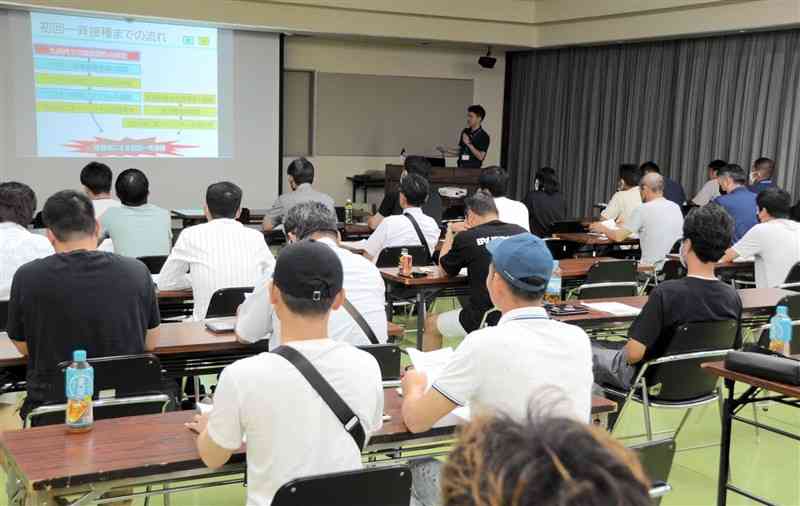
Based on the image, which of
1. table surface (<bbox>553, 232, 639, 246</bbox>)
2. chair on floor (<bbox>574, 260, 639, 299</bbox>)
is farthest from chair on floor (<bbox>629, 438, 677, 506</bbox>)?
table surface (<bbox>553, 232, 639, 246</bbox>)

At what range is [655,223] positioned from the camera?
680 cm

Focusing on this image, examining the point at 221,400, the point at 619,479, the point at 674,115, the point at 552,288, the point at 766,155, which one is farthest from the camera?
the point at 674,115

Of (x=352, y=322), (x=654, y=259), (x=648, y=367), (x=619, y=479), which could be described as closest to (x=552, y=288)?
(x=648, y=367)

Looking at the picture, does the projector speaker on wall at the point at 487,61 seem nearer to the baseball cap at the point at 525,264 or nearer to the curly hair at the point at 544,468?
the baseball cap at the point at 525,264

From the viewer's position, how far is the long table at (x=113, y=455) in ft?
7.06

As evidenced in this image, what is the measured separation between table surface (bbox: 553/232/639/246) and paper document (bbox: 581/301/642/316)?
2772 millimetres

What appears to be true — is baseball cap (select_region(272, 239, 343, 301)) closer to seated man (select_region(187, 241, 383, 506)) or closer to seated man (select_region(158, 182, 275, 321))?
seated man (select_region(187, 241, 383, 506))

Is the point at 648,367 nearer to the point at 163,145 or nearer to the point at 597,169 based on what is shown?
the point at 163,145

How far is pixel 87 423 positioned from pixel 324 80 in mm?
9481

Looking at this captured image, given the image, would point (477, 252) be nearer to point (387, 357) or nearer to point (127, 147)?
point (387, 357)

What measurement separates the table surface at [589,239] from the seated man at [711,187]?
2061mm

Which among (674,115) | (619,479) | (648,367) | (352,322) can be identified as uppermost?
(674,115)

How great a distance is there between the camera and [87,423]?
2455 mm

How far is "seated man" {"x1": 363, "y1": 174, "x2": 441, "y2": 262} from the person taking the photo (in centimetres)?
605
